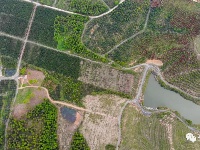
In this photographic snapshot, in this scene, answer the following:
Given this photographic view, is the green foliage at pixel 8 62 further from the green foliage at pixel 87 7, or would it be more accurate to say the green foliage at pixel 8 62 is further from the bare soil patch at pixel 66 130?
the green foliage at pixel 87 7

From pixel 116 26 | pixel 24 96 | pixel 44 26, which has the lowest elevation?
pixel 24 96

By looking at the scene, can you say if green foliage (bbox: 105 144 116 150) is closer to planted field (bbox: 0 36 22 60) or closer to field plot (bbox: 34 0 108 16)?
planted field (bbox: 0 36 22 60)

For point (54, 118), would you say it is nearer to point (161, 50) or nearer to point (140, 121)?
point (140, 121)

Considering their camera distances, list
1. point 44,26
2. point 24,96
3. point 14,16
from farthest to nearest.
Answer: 1. point 14,16
2. point 44,26
3. point 24,96

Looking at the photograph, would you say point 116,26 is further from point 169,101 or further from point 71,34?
point 169,101

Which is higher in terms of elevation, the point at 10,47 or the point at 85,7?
the point at 85,7

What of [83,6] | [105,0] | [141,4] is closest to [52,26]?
[83,6]

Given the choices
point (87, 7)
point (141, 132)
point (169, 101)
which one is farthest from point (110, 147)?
point (87, 7)
